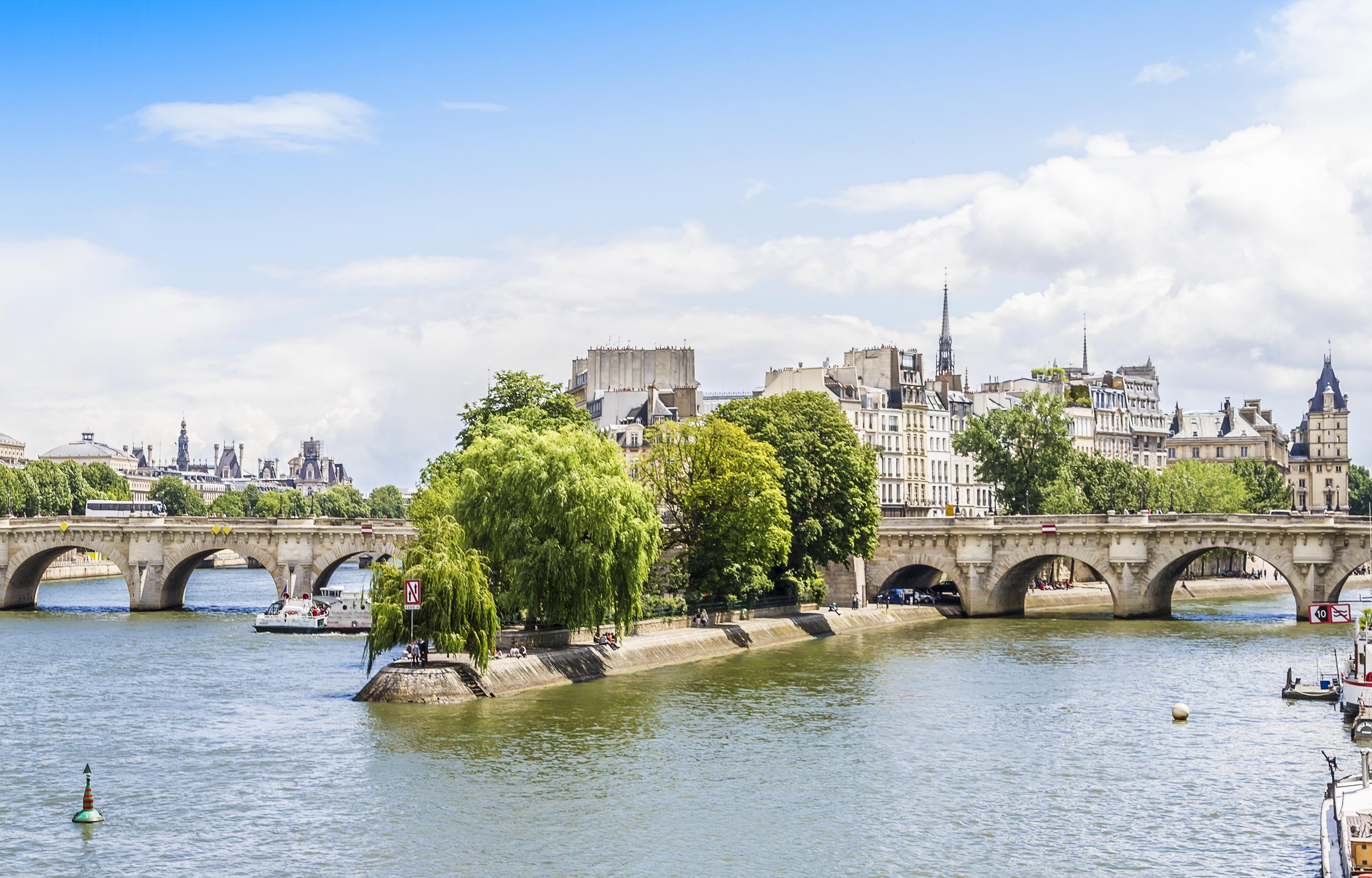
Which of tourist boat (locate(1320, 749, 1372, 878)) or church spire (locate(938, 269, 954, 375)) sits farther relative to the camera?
church spire (locate(938, 269, 954, 375))

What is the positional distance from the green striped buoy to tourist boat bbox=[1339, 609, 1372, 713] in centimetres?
3741

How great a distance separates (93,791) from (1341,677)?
39.6 meters

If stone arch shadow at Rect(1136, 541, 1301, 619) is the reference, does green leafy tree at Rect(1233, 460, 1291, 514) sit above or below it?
above

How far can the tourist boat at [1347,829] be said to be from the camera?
99.6 ft

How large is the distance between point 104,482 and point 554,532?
148165 millimetres

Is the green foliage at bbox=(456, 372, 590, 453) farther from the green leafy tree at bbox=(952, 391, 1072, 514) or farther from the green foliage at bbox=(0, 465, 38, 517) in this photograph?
the green foliage at bbox=(0, 465, 38, 517)

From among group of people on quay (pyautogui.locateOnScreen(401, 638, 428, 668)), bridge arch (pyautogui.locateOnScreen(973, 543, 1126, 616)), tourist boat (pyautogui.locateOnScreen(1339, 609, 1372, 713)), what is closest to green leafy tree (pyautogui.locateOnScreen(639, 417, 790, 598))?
bridge arch (pyautogui.locateOnScreen(973, 543, 1126, 616))

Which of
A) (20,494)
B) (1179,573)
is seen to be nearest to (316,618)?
(1179,573)

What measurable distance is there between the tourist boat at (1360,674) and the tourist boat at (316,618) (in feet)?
162

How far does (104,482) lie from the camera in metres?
196

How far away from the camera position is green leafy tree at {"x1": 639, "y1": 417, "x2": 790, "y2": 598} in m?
78.9

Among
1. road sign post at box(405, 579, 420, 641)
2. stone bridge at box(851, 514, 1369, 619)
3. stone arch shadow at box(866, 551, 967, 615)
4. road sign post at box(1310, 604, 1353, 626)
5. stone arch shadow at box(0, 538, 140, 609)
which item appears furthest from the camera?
stone arch shadow at box(0, 538, 140, 609)

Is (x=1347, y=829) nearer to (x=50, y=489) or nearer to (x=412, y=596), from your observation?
(x=412, y=596)

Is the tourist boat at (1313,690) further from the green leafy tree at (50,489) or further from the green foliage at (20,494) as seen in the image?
the green leafy tree at (50,489)
